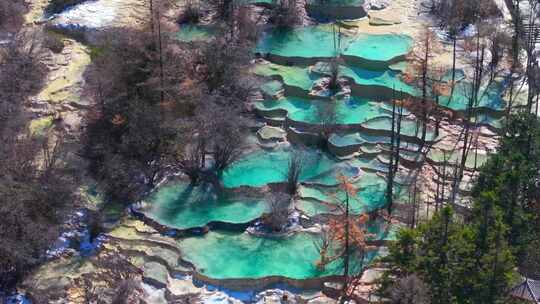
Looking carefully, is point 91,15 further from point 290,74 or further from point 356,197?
point 356,197

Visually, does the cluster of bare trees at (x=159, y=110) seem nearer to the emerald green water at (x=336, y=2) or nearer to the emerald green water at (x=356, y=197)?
the emerald green water at (x=356, y=197)

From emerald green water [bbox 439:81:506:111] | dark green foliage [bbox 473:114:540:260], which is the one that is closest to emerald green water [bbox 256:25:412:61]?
emerald green water [bbox 439:81:506:111]

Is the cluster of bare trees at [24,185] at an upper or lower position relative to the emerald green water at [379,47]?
lower

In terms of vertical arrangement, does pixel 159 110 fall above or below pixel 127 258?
above

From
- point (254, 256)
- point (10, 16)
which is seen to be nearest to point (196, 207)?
point (254, 256)

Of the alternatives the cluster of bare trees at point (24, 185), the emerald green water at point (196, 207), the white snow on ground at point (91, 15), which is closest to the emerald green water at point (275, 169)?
the emerald green water at point (196, 207)

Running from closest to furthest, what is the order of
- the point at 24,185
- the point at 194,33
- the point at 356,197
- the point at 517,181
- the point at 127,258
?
1. the point at 517,181
2. the point at 24,185
3. the point at 127,258
4. the point at 356,197
5. the point at 194,33

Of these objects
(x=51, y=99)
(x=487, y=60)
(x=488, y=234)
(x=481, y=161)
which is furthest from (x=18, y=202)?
(x=487, y=60)
